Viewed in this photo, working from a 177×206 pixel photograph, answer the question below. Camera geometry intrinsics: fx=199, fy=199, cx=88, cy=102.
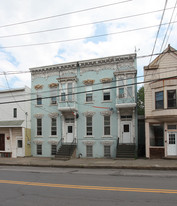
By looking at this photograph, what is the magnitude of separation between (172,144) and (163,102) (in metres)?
3.54

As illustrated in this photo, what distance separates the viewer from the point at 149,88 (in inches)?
692

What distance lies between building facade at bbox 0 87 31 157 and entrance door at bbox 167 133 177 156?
551 inches

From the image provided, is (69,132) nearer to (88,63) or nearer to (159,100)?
(88,63)

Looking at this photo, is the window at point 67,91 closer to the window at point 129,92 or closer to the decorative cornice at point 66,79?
the decorative cornice at point 66,79

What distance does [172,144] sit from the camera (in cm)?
1641

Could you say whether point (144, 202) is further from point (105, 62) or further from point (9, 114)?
point (9, 114)

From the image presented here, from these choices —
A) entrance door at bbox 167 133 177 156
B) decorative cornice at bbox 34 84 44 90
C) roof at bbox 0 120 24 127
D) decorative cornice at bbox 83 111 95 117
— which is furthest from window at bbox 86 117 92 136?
entrance door at bbox 167 133 177 156

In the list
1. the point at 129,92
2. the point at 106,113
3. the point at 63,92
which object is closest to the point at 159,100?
the point at 129,92

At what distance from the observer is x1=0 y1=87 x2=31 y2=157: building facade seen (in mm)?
21281

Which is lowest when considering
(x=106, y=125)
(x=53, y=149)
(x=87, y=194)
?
(x=53, y=149)

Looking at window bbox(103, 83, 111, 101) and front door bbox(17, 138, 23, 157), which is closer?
window bbox(103, 83, 111, 101)

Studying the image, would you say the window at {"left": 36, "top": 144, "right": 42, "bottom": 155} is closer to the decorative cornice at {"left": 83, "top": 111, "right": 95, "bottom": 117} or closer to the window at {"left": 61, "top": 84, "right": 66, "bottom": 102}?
the window at {"left": 61, "top": 84, "right": 66, "bottom": 102}

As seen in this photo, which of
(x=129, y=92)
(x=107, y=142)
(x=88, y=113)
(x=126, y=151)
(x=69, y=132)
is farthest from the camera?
(x=69, y=132)

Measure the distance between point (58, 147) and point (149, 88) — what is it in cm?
1078
